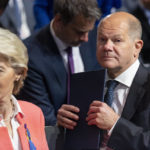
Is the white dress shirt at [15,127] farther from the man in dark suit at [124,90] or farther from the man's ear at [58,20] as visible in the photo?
the man's ear at [58,20]

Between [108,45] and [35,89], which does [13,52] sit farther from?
[35,89]

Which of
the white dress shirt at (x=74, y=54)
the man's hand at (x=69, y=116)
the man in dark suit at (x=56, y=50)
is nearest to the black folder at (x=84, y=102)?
the man's hand at (x=69, y=116)

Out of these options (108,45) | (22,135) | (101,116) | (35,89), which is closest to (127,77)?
(108,45)

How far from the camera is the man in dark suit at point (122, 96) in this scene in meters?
2.06

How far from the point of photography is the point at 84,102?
2.12 m

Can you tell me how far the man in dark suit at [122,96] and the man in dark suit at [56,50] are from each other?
2.19 ft

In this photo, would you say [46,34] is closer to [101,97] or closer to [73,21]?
[73,21]

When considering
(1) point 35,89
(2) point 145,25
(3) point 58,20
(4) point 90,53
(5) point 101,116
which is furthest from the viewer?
(2) point 145,25

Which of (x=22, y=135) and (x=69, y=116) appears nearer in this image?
(x=22, y=135)

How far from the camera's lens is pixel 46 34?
3.04m

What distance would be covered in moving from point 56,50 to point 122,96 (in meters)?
0.90

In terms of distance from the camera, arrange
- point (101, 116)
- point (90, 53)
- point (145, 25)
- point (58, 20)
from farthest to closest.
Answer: point (145, 25), point (90, 53), point (58, 20), point (101, 116)

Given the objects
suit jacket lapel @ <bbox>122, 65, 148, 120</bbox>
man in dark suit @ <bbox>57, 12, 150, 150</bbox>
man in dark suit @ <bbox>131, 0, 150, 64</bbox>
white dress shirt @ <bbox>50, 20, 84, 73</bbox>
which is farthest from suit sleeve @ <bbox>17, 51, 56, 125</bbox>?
man in dark suit @ <bbox>131, 0, 150, 64</bbox>

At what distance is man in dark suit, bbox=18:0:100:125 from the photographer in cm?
292
